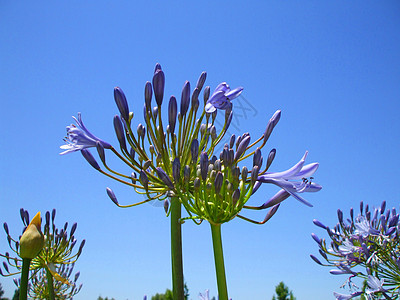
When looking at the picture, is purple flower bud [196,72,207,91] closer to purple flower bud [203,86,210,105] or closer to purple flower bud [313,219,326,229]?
purple flower bud [203,86,210,105]

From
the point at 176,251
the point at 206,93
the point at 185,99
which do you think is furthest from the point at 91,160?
the point at 206,93

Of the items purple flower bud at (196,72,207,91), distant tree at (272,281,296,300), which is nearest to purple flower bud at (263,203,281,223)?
purple flower bud at (196,72,207,91)

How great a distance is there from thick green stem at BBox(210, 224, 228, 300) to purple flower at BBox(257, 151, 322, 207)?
57cm

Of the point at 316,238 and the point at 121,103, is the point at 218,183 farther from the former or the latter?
the point at 316,238

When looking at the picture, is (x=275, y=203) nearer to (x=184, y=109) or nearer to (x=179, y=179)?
(x=179, y=179)

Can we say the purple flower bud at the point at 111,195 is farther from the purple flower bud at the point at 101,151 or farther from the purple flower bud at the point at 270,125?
the purple flower bud at the point at 270,125

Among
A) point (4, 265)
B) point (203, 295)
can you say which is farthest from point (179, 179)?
point (4, 265)

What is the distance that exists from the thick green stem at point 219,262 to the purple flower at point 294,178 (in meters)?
0.57

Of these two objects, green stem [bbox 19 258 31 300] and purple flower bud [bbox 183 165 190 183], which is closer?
green stem [bbox 19 258 31 300]

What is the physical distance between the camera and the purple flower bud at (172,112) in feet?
12.9

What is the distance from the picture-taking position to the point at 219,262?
11.8ft

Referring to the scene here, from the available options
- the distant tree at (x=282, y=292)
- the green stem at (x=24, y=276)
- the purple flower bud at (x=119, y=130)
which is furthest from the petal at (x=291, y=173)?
the distant tree at (x=282, y=292)

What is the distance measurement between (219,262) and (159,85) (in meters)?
1.77

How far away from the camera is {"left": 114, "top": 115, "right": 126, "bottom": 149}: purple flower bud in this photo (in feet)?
12.8
